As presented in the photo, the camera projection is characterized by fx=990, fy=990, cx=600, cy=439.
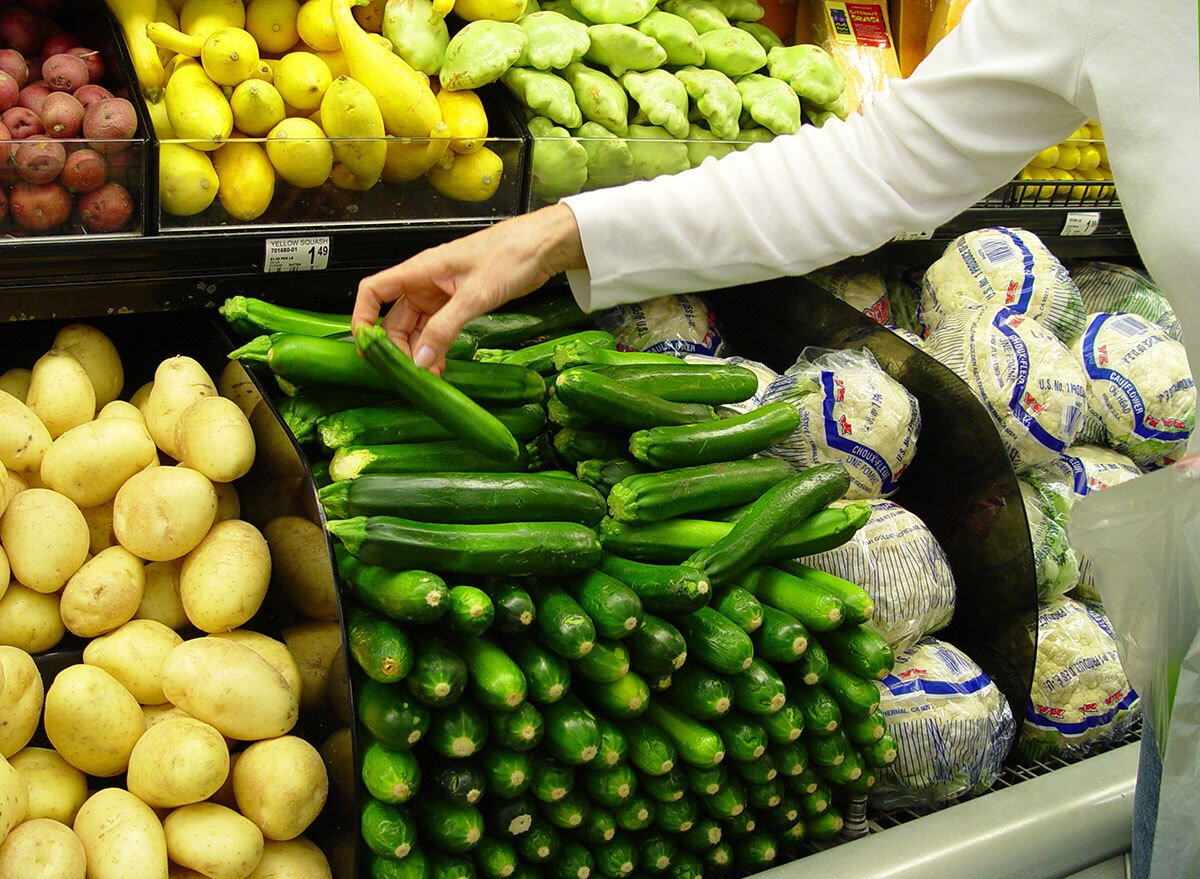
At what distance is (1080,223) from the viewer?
2590 mm

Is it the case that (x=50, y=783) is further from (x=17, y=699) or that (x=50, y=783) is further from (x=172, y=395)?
(x=172, y=395)

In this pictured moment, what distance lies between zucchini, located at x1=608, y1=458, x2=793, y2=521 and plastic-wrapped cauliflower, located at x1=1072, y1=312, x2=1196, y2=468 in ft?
3.53

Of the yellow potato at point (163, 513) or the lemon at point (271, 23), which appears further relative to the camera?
the lemon at point (271, 23)

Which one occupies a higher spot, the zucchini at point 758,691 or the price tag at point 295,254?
the price tag at point 295,254

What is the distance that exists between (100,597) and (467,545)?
20.7 inches

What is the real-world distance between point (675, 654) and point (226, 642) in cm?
62

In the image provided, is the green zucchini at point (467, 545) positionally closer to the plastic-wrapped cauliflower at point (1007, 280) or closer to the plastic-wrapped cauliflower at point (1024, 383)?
the plastic-wrapped cauliflower at point (1024, 383)

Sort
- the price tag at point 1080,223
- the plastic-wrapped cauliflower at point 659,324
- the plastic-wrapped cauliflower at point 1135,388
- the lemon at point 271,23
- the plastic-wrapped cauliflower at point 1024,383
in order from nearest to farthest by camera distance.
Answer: the lemon at point 271,23 → the plastic-wrapped cauliflower at point 1024,383 → the plastic-wrapped cauliflower at point 659,324 → the plastic-wrapped cauliflower at point 1135,388 → the price tag at point 1080,223

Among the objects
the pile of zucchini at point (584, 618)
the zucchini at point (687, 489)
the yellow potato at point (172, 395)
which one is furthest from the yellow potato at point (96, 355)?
the zucchini at point (687, 489)

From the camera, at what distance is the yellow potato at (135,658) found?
1.35 meters

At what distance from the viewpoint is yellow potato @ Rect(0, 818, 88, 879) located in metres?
1.08

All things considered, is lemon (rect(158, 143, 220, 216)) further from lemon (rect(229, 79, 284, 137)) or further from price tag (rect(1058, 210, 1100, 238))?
price tag (rect(1058, 210, 1100, 238))

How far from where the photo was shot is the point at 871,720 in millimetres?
1640

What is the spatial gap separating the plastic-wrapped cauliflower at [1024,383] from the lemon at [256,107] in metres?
1.39
